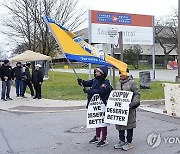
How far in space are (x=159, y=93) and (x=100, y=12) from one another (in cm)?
650

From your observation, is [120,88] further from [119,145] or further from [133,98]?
[119,145]

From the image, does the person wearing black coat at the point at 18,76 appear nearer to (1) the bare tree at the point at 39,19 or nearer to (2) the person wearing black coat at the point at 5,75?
(2) the person wearing black coat at the point at 5,75

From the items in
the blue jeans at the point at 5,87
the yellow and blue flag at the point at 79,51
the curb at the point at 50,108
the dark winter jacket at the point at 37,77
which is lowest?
the curb at the point at 50,108

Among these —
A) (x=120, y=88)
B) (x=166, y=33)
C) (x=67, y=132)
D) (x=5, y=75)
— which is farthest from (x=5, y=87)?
(x=166, y=33)

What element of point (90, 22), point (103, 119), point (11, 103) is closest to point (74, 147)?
point (103, 119)

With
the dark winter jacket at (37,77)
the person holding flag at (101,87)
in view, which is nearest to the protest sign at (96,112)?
the person holding flag at (101,87)

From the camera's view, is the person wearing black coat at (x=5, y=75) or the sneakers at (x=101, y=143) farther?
the person wearing black coat at (x=5, y=75)

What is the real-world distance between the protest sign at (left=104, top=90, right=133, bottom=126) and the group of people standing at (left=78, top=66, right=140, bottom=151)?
0.10 m

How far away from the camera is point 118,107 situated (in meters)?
6.21

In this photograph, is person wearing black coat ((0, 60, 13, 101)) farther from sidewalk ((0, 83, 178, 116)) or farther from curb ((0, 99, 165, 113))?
curb ((0, 99, 165, 113))

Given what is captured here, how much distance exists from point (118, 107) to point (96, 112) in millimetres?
522

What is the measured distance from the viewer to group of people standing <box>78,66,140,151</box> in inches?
242

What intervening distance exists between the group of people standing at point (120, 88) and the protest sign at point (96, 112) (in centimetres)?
9

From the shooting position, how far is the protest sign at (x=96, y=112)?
6.44 m
